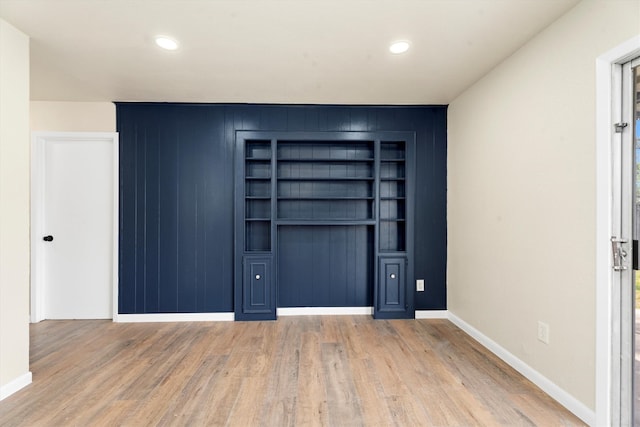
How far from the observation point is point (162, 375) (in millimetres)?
2439

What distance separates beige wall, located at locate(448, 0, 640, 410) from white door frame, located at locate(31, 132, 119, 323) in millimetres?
3889

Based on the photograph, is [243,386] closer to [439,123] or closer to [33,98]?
[439,123]

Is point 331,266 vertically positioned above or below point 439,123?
below

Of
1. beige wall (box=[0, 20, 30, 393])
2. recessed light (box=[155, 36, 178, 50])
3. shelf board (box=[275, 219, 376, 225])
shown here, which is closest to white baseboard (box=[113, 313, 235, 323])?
shelf board (box=[275, 219, 376, 225])

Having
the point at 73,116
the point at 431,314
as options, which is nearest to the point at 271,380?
the point at 431,314

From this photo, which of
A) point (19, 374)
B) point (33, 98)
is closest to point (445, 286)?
point (19, 374)

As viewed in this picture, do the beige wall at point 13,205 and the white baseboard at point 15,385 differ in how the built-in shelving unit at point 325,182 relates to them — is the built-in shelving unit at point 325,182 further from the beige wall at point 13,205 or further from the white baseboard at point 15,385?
the white baseboard at point 15,385

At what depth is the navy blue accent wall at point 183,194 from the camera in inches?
145

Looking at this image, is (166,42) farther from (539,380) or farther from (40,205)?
(539,380)

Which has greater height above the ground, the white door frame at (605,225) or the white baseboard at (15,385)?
the white door frame at (605,225)

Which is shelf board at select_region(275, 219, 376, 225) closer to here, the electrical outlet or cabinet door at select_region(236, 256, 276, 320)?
cabinet door at select_region(236, 256, 276, 320)

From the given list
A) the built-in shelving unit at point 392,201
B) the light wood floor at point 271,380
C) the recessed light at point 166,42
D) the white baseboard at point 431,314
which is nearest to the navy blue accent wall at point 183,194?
the light wood floor at point 271,380

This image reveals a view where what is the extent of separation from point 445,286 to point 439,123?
6.44 ft

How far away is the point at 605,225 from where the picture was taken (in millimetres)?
1780
